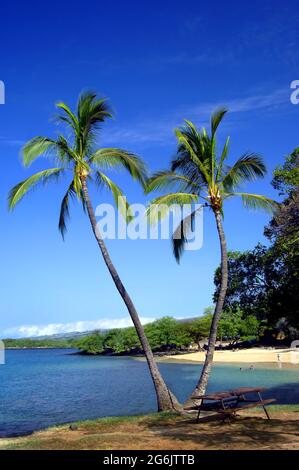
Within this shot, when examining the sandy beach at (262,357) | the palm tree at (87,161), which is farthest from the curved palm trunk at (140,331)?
the sandy beach at (262,357)

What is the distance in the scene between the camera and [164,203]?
60.2ft

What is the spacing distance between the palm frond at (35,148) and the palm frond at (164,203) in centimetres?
458

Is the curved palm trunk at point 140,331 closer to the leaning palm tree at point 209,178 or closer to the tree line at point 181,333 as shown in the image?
the leaning palm tree at point 209,178

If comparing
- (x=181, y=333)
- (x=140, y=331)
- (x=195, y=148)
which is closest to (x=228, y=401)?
(x=140, y=331)

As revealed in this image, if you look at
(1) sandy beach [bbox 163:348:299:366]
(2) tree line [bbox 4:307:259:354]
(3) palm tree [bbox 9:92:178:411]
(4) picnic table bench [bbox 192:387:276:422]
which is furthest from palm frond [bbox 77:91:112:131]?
(2) tree line [bbox 4:307:259:354]

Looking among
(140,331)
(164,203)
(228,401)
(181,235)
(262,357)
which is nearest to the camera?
(228,401)

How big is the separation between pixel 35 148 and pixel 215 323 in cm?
957

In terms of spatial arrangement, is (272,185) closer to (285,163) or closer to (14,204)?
(285,163)

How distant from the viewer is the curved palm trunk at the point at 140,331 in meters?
17.1

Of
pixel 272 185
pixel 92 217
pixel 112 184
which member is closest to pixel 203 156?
pixel 112 184

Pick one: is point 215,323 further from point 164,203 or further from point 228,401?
point 164,203

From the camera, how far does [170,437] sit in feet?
38.3
